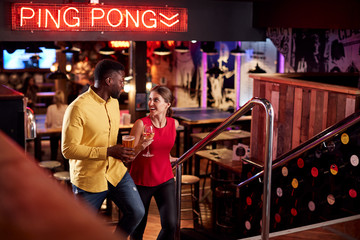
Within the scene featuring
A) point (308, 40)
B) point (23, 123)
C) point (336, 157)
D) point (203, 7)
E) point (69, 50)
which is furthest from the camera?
point (69, 50)

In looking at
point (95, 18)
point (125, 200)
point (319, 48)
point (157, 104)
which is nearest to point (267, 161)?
point (125, 200)

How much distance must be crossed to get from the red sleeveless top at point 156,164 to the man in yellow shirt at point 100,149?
0.30m

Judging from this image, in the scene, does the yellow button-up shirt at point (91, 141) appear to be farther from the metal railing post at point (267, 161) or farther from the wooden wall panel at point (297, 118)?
the wooden wall panel at point (297, 118)

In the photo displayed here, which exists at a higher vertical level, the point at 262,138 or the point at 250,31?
the point at 250,31

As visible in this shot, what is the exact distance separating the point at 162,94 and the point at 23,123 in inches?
50.6

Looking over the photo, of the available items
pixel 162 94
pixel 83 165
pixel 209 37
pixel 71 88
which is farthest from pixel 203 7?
pixel 71 88

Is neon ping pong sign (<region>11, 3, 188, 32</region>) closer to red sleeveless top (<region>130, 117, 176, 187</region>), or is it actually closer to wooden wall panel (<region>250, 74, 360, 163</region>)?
wooden wall panel (<region>250, 74, 360, 163</region>)

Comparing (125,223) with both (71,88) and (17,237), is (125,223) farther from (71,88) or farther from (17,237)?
(71,88)

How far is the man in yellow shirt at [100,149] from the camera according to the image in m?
2.81

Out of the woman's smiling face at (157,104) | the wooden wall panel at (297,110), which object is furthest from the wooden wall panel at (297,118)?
the woman's smiling face at (157,104)

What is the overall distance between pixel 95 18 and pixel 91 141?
2.89 meters

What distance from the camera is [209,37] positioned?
634 cm

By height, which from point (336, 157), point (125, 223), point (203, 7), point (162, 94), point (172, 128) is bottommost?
point (125, 223)

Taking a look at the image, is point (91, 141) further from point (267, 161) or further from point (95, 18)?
point (95, 18)
